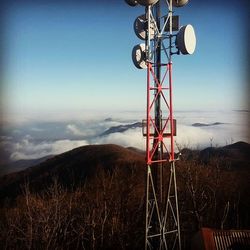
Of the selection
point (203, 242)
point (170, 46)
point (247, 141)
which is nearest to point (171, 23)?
point (170, 46)

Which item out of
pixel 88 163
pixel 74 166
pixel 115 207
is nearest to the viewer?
pixel 115 207

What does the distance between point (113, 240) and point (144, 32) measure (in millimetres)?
5177

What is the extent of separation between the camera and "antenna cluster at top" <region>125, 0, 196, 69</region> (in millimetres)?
6973

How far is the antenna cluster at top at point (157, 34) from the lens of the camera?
6.97 m

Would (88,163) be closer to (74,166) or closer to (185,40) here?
(74,166)

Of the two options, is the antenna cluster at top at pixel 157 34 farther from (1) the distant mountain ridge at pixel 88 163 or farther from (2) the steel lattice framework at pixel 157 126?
(1) the distant mountain ridge at pixel 88 163

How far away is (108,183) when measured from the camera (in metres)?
12.5

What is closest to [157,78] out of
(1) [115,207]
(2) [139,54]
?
(2) [139,54]

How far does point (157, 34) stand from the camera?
716 centimetres

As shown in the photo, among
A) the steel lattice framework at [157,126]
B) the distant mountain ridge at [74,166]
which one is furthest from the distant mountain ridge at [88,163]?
the steel lattice framework at [157,126]

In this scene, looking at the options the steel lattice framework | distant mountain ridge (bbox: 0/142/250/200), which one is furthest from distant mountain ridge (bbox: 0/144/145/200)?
the steel lattice framework

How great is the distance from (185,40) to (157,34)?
1.57ft

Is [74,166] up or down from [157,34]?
down

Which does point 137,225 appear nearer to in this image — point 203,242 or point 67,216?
point 67,216
